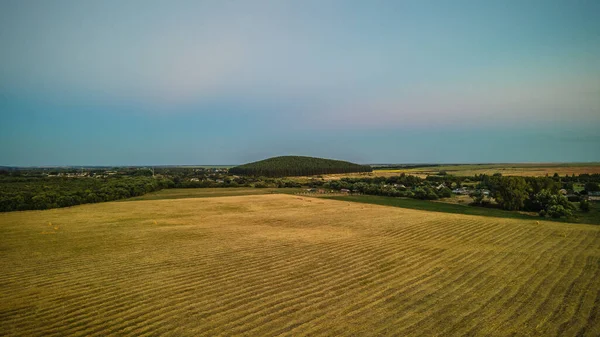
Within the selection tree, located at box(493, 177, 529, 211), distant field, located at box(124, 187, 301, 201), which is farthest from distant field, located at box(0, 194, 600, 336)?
distant field, located at box(124, 187, 301, 201)

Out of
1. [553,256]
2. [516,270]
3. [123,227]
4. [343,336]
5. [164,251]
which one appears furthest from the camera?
[123,227]

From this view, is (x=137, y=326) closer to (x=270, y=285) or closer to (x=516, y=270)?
(x=270, y=285)

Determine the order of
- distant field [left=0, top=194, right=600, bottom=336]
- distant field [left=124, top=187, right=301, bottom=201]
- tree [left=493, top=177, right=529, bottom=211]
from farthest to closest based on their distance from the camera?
1. distant field [left=124, top=187, right=301, bottom=201]
2. tree [left=493, top=177, right=529, bottom=211]
3. distant field [left=0, top=194, right=600, bottom=336]

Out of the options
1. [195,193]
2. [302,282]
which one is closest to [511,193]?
[302,282]

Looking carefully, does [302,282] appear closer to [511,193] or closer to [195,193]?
[511,193]

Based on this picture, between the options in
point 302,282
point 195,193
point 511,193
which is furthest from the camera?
point 195,193

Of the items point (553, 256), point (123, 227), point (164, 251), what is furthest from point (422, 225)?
point (123, 227)

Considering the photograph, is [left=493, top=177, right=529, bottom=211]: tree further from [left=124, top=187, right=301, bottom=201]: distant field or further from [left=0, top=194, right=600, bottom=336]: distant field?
[left=124, top=187, right=301, bottom=201]: distant field

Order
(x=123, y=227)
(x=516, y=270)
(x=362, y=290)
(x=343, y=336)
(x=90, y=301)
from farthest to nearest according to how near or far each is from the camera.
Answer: (x=123, y=227) → (x=516, y=270) → (x=362, y=290) → (x=90, y=301) → (x=343, y=336)

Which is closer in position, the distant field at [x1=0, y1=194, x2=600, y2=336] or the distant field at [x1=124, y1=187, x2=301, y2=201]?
the distant field at [x1=0, y1=194, x2=600, y2=336]
